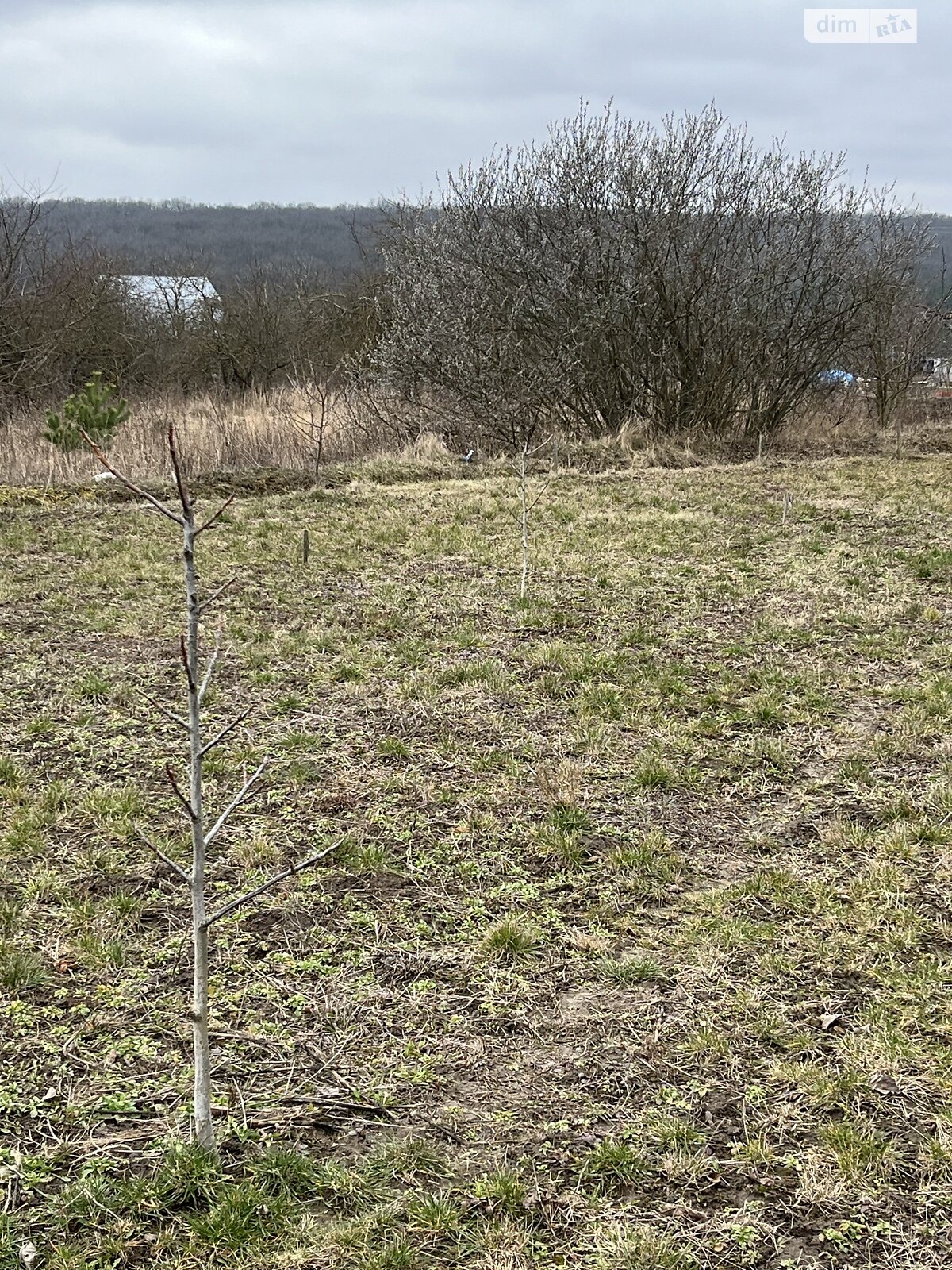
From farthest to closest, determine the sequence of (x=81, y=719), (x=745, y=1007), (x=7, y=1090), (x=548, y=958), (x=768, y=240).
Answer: (x=768, y=240)
(x=81, y=719)
(x=548, y=958)
(x=745, y=1007)
(x=7, y=1090)

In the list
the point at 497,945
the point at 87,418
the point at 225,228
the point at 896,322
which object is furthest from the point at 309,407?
the point at 225,228

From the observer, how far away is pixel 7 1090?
7.62 ft

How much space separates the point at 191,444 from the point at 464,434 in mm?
3578

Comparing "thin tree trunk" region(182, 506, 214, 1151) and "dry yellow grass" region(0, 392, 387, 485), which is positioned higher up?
"dry yellow grass" region(0, 392, 387, 485)

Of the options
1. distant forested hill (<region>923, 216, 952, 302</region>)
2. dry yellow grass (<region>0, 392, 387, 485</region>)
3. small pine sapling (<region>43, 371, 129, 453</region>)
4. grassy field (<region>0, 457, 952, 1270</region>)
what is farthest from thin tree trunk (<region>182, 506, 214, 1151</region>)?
distant forested hill (<region>923, 216, 952, 302</region>)

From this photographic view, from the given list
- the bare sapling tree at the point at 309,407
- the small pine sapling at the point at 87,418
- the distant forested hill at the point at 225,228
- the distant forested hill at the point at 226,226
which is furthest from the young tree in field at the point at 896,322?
the distant forested hill at the point at 226,226

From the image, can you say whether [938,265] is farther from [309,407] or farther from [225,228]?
[225,228]

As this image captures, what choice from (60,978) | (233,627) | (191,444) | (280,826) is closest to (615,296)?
(191,444)

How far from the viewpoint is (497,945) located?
2.96 meters

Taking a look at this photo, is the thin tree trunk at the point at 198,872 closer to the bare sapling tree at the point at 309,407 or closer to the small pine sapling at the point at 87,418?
the small pine sapling at the point at 87,418

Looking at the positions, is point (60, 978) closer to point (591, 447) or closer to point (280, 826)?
point (280, 826)

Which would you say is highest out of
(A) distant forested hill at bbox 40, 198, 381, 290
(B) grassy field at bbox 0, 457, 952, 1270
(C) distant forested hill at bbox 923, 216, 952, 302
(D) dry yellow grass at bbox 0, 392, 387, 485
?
(A) distant forested hill at bbox 40, 198, 381, 290

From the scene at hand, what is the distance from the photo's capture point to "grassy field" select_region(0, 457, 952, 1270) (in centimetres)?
205

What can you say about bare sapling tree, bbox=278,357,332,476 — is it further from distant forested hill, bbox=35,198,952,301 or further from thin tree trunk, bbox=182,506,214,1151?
distant forested hill, bbox=35,198,952,301
